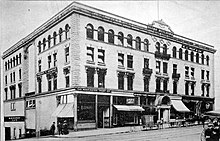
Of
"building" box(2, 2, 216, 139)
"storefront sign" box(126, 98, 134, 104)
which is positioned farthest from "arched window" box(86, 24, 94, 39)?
"storefront sign" box(126, 98, 134, 104)

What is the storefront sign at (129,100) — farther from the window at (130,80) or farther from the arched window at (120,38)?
the arched window at (120,38)

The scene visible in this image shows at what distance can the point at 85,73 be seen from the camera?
7.25 ft

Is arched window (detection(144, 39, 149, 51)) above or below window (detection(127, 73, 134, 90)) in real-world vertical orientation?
above

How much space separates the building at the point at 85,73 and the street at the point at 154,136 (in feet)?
0.28

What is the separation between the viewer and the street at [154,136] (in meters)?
2.17

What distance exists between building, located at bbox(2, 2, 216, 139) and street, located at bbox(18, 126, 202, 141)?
85mm

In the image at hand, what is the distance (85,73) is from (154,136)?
3.07 feet

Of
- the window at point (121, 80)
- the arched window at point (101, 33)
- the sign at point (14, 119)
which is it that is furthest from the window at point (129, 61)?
the sign at point (14, 119)

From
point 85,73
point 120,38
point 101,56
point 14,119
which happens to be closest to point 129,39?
point 120,38

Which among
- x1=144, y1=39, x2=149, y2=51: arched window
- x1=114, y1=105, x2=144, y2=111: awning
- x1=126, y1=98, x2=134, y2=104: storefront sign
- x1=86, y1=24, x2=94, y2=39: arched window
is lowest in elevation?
x1=114, y1=105, x2=144, y2=111: awning

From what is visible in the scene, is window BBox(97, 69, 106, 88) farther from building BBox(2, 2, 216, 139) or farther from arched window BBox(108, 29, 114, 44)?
arched window BBox(108, 29, 114, 44)

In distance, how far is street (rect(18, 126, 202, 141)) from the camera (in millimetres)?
2171

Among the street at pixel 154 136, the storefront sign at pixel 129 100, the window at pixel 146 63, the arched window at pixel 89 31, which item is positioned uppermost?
the arched window at pixel 89 31

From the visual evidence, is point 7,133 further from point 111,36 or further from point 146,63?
point 146,63
